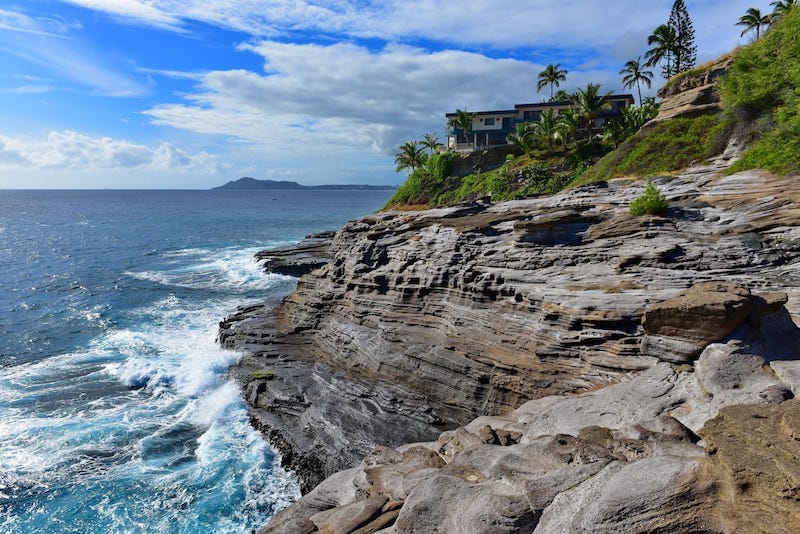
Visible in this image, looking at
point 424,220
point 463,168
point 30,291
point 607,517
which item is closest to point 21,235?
point 30,291

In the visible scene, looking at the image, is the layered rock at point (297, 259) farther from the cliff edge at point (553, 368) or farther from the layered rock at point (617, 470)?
the layered rock at point (617, 470)

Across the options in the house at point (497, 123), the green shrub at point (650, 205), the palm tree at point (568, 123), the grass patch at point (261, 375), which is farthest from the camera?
the house at point (497, 123)

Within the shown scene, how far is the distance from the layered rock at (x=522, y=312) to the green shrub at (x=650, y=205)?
0.49 m

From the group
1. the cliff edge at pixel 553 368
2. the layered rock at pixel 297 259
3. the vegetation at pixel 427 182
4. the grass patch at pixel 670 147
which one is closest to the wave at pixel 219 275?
the layered rock at pixel 297 259

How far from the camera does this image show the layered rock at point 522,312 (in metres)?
15.8

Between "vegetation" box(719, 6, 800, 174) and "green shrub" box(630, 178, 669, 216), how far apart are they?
5.24 metres

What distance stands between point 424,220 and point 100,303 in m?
32.6

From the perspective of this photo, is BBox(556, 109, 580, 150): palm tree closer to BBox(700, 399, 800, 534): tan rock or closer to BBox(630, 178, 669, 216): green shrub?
BBox(630, 178, 669, 216): green shrub

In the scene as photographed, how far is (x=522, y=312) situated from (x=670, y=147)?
2359 cm

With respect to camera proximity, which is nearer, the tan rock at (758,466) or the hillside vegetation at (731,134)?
the tan rock at (758,466)

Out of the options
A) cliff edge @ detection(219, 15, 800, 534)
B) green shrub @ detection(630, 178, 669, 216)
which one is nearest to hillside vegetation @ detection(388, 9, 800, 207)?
cliff edge @ detection(219, 15, 800, 534)

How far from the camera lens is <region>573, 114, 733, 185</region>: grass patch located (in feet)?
104

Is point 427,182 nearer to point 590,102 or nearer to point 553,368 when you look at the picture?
point 590,102

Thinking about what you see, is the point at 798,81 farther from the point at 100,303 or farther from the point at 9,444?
the point at 100,303
